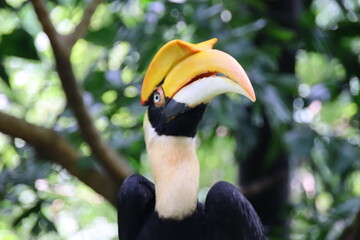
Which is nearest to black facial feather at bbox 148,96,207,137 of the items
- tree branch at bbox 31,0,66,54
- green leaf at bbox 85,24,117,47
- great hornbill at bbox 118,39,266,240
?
great hornbill at bbox 118,39,266,240

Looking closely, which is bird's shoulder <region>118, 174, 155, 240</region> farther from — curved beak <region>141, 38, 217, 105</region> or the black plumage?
curved beak <region>141, 38, 217, 105</region>

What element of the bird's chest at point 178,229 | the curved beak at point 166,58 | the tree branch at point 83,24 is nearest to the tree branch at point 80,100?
the tree branch at point 83,24

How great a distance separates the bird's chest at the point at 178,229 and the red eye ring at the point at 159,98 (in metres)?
0.22

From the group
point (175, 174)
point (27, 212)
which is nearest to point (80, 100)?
point (27, 212)

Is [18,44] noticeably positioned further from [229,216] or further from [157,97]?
[229,216]

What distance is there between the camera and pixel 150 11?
7.49 ft

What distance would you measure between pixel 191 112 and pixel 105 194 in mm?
1009

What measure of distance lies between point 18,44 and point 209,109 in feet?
2.27

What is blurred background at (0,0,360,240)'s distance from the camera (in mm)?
2074

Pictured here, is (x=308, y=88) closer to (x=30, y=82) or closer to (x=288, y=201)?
(x=288, y=201)

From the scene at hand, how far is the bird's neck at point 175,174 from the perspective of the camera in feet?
4.15

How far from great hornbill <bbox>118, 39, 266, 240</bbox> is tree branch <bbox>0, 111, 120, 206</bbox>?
2.59 ft

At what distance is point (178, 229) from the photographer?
129cm

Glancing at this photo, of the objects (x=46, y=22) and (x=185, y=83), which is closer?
(x=185, y=83)
